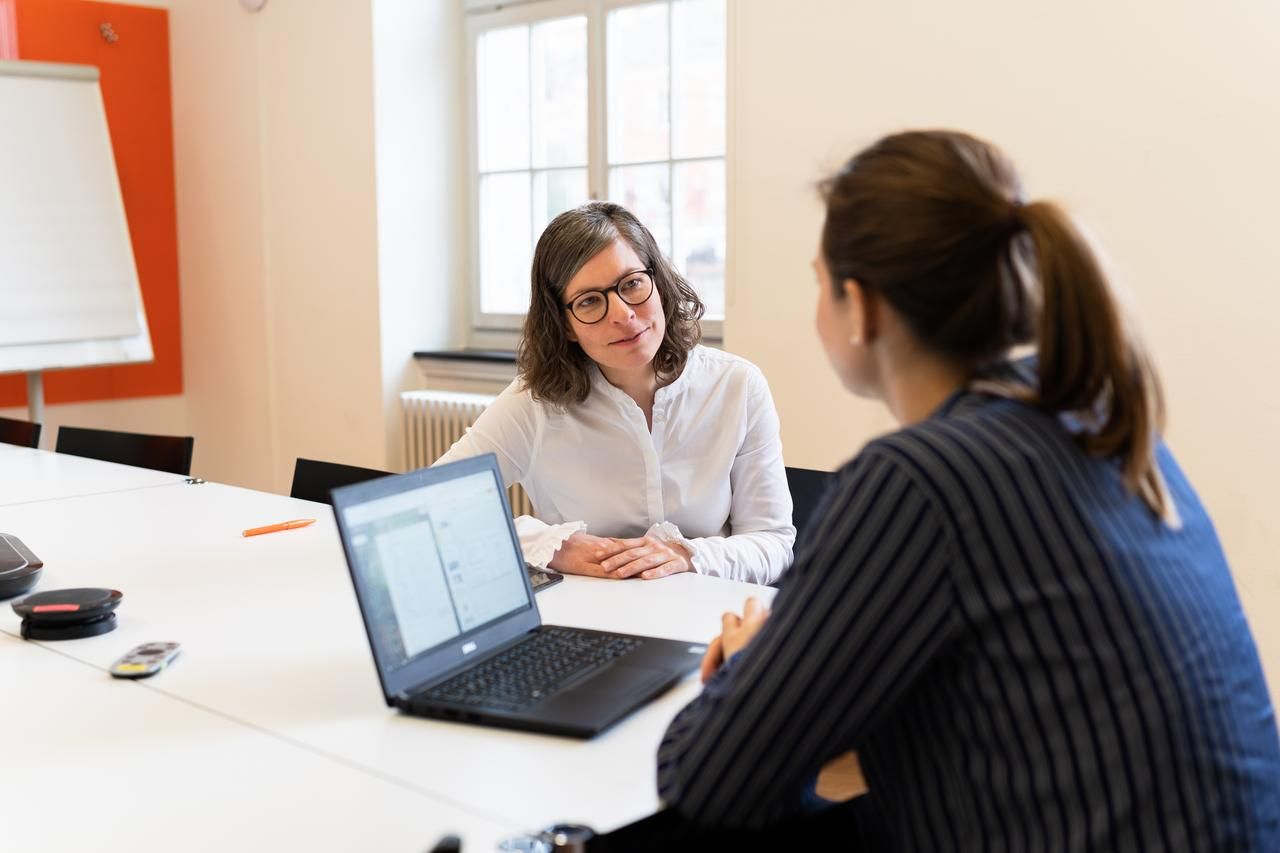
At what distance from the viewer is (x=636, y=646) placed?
169 centimetres

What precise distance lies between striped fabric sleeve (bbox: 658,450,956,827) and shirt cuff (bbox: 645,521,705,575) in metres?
1.07

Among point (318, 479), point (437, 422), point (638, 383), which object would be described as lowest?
point (437, 422)

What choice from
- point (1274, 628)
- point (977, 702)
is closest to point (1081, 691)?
point (977, 702)

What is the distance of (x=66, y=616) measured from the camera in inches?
72.1

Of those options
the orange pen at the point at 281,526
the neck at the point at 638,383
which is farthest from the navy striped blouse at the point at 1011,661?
the orange pen at the point at 281,526

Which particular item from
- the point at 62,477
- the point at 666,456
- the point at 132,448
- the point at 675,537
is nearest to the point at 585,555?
the point at 675,537

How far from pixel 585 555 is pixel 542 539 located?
87mm

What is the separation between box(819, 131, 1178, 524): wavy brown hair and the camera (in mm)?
1059

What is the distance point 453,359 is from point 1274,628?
2.93 m

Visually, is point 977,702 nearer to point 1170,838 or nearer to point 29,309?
point 1170,838

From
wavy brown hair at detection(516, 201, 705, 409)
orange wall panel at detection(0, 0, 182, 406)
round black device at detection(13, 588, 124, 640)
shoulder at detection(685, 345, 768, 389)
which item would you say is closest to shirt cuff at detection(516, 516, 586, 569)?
wavy brown hair at detection(516, 201, 705, 409)

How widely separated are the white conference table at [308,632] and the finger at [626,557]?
0.13 ft

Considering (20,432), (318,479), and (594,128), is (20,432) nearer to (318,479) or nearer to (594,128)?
(318,479)

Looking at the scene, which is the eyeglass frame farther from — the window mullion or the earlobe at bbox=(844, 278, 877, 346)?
the window mullion
